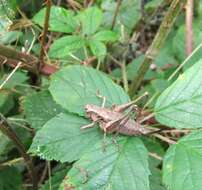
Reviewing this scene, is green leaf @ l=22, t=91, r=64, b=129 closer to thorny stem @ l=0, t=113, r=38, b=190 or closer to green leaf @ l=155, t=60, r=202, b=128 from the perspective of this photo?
thorny stem @ l=0, t=113, r=38, b=190

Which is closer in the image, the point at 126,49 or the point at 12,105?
the point at 12,105

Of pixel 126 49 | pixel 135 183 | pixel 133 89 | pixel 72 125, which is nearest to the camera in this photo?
pixel 135 183

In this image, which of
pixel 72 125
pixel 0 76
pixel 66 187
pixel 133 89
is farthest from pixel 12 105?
pixel 66 187

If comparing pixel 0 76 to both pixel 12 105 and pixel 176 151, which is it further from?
pixel 176 151

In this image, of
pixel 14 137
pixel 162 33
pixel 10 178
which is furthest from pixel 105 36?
pixel 10 178

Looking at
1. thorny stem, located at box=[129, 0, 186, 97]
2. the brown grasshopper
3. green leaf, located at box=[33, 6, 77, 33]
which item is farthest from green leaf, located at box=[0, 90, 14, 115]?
the brown grasshopper

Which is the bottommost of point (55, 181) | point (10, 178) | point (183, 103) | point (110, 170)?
point (10, 178)

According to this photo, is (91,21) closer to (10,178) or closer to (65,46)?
(65,46)
